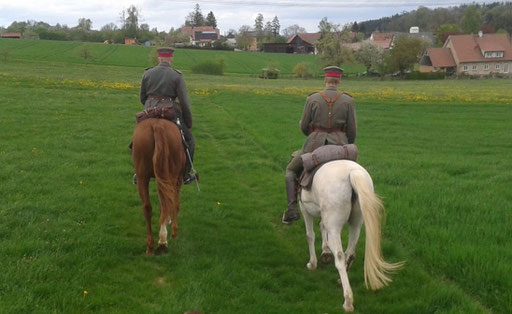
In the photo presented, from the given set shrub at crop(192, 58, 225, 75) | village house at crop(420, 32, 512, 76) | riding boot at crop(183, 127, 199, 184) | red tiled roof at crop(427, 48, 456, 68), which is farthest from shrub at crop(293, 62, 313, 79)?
riding boot at crop(183, 127, 199, 184)

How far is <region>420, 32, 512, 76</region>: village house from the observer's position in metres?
97.0

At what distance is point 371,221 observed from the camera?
17.5 feet

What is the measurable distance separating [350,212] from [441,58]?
101 m

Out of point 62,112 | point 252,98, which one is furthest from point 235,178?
point 252,98

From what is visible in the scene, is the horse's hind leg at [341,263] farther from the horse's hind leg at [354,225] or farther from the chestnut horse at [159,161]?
the chestnut horse at [159,161]

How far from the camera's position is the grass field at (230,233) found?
5.58 metres

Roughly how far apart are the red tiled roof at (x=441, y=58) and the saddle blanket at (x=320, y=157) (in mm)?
98017

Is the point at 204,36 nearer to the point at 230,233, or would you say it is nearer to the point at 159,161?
the point at 230,233

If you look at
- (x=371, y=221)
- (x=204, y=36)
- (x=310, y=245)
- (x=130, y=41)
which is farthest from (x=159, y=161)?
(x=204, y=36)

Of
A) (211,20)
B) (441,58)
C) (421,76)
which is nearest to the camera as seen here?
(421,76)

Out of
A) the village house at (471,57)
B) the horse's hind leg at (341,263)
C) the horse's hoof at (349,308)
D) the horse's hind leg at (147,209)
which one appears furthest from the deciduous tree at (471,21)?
the horse's hoof at (349,308)

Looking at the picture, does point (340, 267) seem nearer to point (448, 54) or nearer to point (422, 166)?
point (422, 166)

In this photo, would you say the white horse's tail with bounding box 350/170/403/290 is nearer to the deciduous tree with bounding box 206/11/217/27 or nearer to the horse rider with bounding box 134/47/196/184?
the horse rider with bounding box 134/47/196/184

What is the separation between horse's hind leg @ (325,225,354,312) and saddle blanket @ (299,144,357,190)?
0.87m
